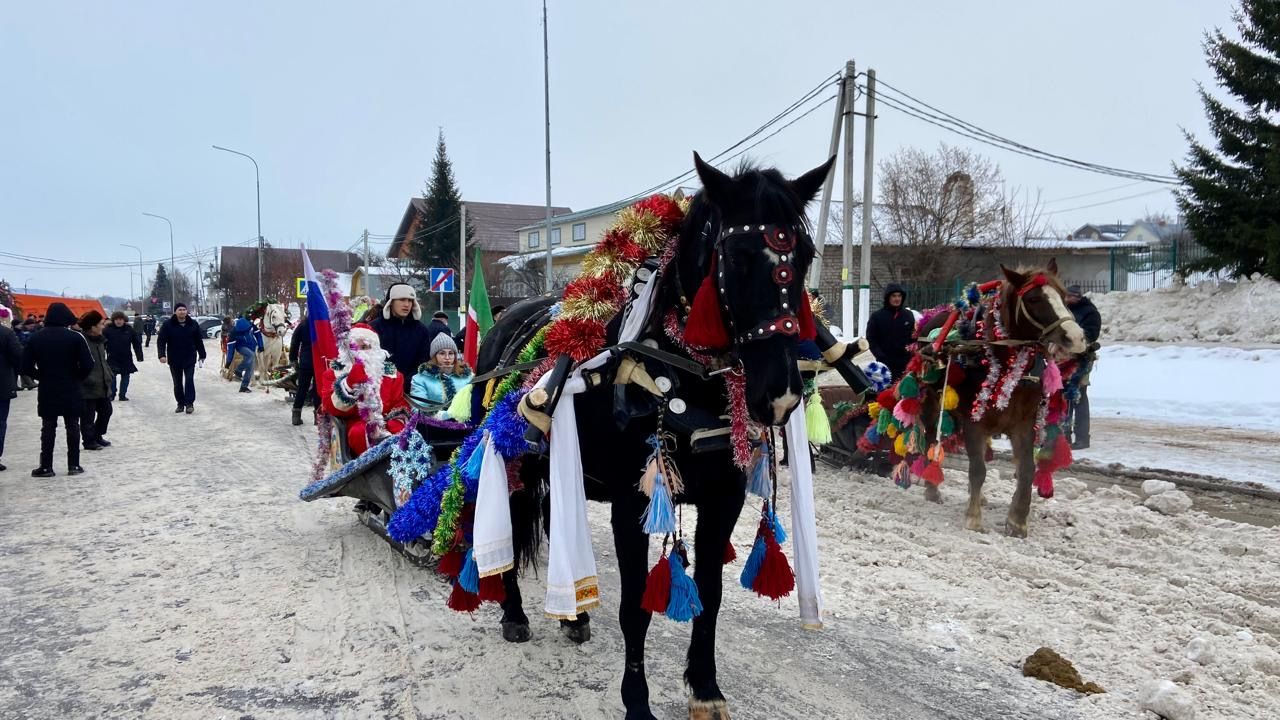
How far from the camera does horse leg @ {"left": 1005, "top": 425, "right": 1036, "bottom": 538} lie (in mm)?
5969

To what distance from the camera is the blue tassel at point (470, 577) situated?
3674 millimetres

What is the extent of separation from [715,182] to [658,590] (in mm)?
1535

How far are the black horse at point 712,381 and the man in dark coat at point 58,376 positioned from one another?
25.9 ft

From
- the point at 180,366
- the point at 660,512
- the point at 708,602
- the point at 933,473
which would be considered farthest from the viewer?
the point at 180,366

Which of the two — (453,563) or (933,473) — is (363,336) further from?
(933,473)

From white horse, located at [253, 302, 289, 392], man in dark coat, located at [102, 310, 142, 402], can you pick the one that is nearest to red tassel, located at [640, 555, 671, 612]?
man in dark coat, located at [102, 310, 142, 402]

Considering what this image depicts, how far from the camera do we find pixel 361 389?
5.91 metres

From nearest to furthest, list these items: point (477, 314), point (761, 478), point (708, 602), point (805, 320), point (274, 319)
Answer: point (805, 320) → point (708, 602) → point (761, 478) → point (477, 314) → point (274, 319)

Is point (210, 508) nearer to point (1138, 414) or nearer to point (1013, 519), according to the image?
point (1013, 519)

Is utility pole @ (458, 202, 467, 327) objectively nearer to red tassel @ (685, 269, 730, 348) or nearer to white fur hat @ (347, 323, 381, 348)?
white fur hat @ (347, 323, 381, 348)

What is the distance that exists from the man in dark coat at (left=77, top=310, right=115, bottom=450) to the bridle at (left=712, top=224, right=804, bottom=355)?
10.1m

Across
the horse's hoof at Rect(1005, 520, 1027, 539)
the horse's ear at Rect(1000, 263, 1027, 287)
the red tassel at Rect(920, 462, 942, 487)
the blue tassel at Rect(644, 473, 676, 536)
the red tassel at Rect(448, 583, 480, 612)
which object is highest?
the horse's ear at Rect(1000, 263, 1027, 287)

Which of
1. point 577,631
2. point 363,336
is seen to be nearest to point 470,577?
point 577,631

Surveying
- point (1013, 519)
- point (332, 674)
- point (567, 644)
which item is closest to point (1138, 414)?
point (1013, 519)
